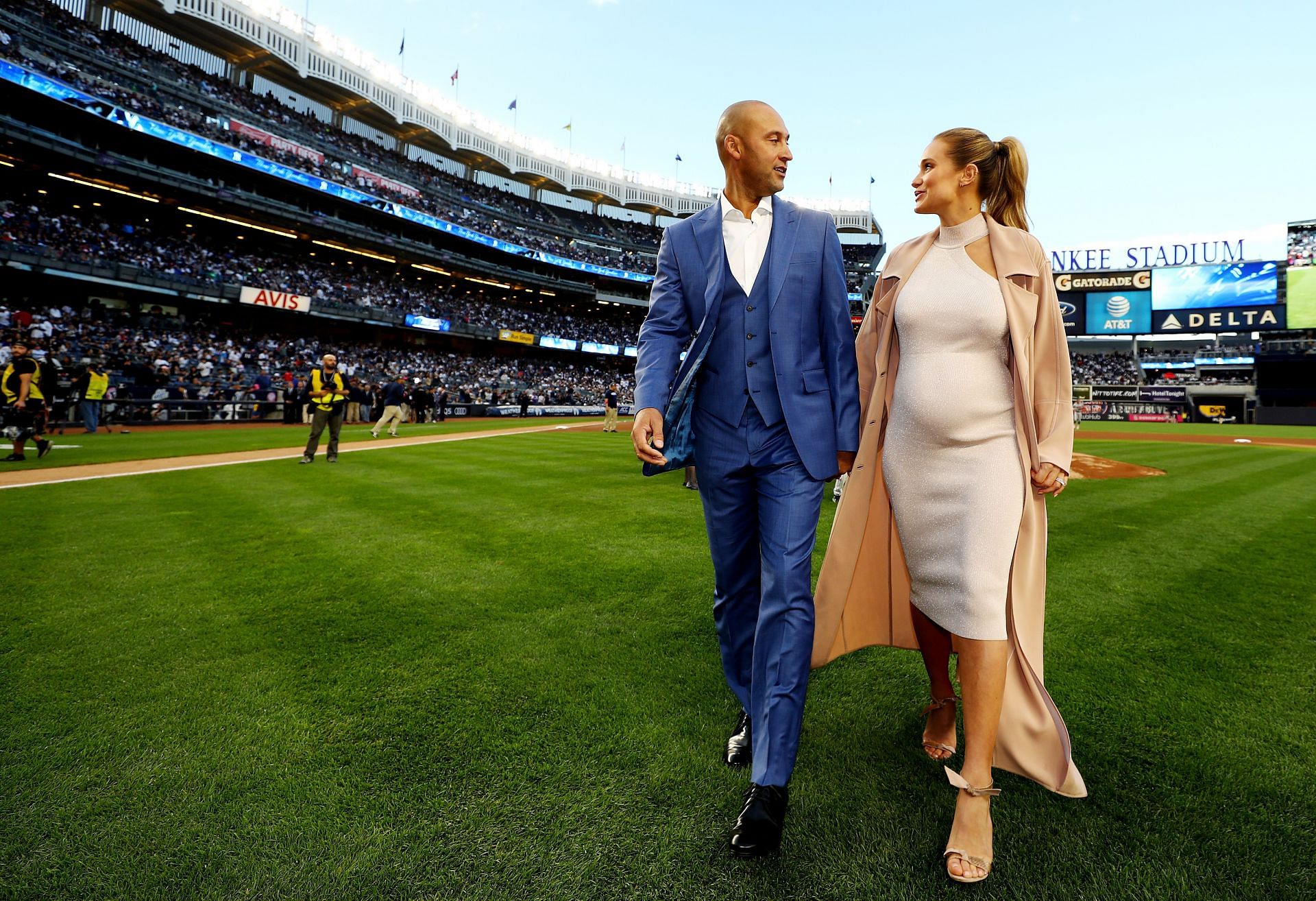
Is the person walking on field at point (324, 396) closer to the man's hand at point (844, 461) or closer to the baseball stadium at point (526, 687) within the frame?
the baseball stadium at point (526, 687)

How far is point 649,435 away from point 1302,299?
5896 centimetres

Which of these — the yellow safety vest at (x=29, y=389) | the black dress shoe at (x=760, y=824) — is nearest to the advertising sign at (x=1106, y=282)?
the yellow safety vest at (x=29, y=389)

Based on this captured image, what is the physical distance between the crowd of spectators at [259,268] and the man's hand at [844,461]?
112 feet

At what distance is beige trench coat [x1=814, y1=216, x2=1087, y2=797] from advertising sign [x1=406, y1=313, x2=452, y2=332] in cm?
4127

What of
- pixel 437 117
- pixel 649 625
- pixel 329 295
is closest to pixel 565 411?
pixel 329 295

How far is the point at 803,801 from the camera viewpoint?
2.00 m

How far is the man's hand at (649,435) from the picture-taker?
2.07 meters

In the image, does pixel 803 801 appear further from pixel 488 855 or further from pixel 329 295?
pixel 329 295

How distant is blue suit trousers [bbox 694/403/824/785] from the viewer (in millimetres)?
1955

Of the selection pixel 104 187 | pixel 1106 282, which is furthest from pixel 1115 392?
pixel 104 187

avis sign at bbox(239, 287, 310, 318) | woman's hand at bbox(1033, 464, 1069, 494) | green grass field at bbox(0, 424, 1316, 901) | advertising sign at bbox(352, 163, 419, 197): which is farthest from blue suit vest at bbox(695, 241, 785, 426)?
advertising sign at bbox(352, 163, 419, 197)

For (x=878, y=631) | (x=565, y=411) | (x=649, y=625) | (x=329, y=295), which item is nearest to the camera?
(x=878, y=631)

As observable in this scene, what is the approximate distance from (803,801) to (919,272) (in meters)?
1.76

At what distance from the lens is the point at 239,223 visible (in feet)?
111
